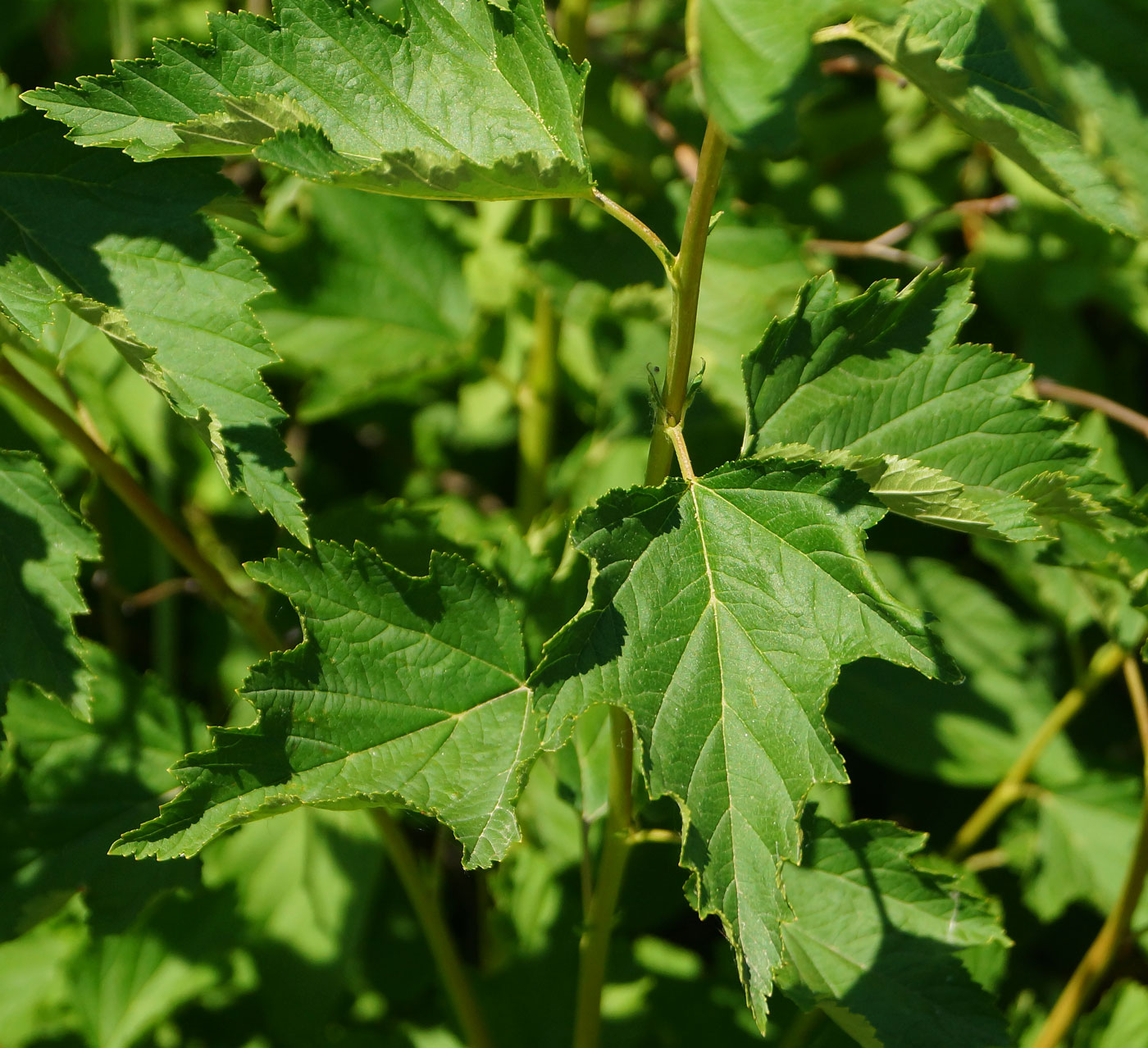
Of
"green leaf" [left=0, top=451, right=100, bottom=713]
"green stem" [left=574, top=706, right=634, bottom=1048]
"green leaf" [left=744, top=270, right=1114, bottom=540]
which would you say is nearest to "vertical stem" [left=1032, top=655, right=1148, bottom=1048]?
"green leaf" [left=744, top=270, right=1114, bottom=540]

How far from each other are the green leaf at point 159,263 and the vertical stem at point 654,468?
42 cm

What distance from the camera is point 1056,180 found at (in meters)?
0.82

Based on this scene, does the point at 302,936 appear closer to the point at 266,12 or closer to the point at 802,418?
the point at 802,418

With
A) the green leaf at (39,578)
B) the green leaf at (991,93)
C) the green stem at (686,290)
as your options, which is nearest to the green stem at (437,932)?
the green leaf at (39,578)

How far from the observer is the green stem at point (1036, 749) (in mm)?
1688

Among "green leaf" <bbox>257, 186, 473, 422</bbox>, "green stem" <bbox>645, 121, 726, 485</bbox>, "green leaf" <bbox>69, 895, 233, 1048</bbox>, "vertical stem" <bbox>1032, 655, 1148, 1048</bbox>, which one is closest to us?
"green stem" <bbox>645, 121, 726, 485</bbox>

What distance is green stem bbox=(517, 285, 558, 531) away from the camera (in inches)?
78.9

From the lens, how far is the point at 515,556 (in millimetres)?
1304

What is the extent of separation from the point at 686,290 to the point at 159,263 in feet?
2.07

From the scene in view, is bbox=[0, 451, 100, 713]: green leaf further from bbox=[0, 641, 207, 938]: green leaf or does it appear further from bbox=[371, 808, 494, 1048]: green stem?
bbox=[371, 808, 494, 1048]: green stem

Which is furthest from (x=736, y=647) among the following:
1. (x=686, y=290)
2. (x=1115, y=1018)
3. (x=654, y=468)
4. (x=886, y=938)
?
(x=1115, y=1018)

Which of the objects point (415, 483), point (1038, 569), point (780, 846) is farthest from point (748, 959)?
point (415, 483)

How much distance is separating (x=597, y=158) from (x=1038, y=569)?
1.12m

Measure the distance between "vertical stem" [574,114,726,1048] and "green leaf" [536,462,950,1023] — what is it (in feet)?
0.25
